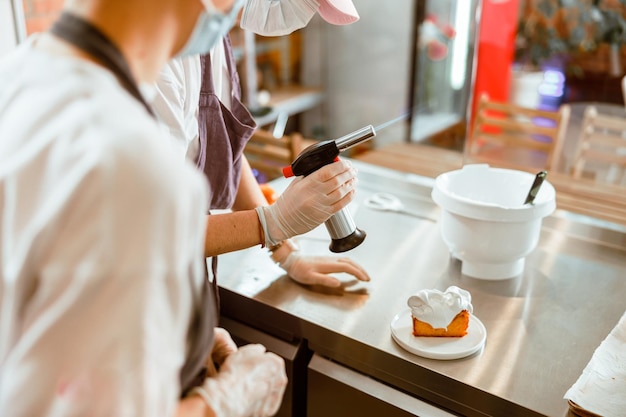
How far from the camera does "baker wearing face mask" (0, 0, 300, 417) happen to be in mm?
561

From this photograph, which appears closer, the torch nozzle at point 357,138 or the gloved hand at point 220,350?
the gloved hand at point 220,350

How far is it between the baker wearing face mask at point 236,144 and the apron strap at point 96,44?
13.9 inches

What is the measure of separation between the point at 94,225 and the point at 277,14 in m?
0.76

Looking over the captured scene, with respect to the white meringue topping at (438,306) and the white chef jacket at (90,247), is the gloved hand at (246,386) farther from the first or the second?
the white meringue topping at (438,306)

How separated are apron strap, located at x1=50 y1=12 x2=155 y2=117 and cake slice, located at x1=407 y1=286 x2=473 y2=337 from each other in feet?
2.20

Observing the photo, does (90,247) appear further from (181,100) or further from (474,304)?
(474,304)

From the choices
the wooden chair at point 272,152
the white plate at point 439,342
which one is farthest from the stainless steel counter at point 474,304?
the wooden chair at point 272,152

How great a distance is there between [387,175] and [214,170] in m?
0.72

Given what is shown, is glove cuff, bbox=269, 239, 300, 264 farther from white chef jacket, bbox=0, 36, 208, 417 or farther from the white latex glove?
white chef jacket, bbox=0, 36, 208, 417

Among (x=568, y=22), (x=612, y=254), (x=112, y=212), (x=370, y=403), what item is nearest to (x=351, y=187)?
(x=370, y=403)

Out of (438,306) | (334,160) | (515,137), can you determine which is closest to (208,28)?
(334,160)

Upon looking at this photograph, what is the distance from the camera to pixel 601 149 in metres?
→ 2.54

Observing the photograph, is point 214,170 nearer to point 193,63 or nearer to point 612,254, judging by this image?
point 193,63

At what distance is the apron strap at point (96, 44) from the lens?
0.62m
